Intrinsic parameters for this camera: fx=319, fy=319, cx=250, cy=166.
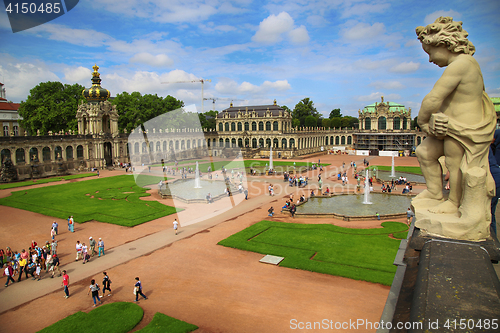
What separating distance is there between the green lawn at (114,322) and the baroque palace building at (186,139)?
50.7 metres

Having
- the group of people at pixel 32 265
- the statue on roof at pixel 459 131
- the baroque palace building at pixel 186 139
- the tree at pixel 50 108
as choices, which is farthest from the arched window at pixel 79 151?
the statue on roof at pixel 459 131

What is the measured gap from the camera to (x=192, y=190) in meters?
40.9

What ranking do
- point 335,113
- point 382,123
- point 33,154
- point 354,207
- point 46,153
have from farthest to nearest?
point 335,113 → point 382,123 → point 46,153 → point 33,154 → point 354,207

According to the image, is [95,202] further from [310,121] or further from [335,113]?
[335,113]

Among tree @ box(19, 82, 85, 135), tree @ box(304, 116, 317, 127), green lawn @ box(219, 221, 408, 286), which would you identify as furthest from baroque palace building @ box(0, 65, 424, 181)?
green lawn @ box(219, 221, 408, 286)

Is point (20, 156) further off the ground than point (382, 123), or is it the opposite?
point (382, 123)

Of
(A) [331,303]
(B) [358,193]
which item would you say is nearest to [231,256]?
(A) [331,303]

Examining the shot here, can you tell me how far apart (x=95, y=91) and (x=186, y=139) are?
27.6 meters

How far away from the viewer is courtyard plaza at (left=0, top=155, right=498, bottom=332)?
13.6 meters

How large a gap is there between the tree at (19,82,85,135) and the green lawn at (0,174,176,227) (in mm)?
27025

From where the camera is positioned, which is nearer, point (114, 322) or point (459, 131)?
point (459, 131)

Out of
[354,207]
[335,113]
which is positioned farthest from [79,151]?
[335,113]

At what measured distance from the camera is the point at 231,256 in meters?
20.1

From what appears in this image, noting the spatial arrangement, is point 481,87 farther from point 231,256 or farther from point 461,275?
point 231,256
